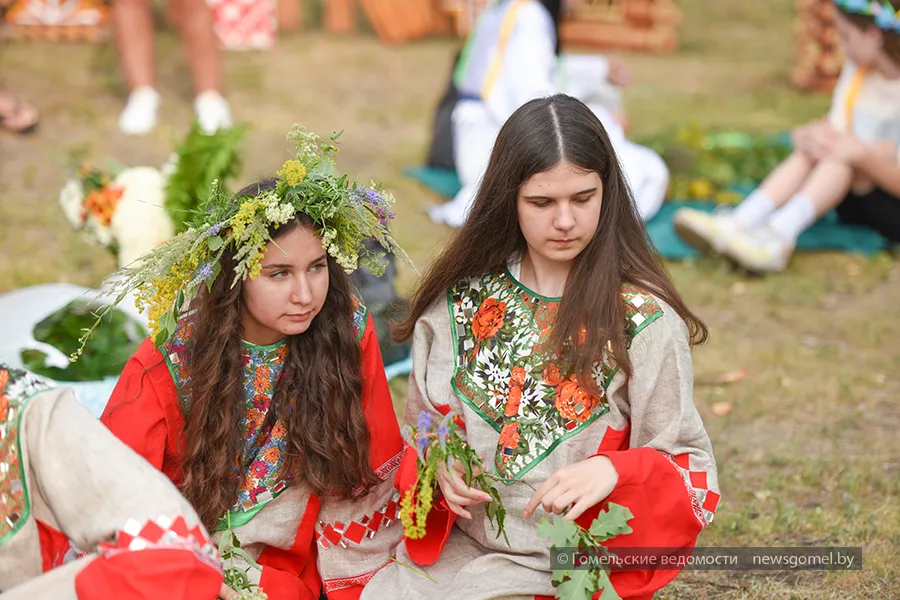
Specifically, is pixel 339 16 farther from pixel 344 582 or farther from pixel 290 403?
pixel 344 582

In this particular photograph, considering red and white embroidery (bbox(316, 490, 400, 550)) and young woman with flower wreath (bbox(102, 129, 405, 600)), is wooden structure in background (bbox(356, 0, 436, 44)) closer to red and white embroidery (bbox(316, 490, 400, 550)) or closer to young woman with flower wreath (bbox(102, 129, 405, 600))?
young woman with flower wreath (bbox(102, 129, 405, 600))

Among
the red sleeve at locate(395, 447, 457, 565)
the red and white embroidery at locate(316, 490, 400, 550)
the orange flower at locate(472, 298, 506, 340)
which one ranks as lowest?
the red and white embroidery at locate(316, 490, 400, 550)

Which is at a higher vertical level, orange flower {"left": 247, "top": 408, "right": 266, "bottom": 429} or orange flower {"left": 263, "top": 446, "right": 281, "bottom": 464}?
orange flower {"left": 247, "top": 408, "right": 266, "bottom": 429}

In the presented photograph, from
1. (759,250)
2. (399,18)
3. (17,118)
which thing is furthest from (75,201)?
(399,18)

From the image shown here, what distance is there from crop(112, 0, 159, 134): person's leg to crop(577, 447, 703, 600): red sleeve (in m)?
5.69

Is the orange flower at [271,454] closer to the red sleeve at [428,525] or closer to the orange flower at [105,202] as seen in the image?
the red sleeve at [428,525]

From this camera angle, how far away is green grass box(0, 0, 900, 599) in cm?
342

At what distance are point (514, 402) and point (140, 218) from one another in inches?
79.7

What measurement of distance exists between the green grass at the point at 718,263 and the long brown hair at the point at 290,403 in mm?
1059

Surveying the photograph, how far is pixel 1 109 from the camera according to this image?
702 centimetres

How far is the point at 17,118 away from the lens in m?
7.01

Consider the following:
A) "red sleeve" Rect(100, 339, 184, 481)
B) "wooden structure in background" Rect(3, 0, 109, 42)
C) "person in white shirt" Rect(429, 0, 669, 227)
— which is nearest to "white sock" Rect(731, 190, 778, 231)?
"person in white shirt" Rect(429, 0, 669, 227)

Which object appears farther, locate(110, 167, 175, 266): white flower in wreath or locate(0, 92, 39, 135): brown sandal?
locate(0, 92, 39, 135): brown sandal

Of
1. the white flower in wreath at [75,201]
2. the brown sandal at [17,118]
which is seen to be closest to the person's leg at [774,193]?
the white flower in wreath at [75,201]
